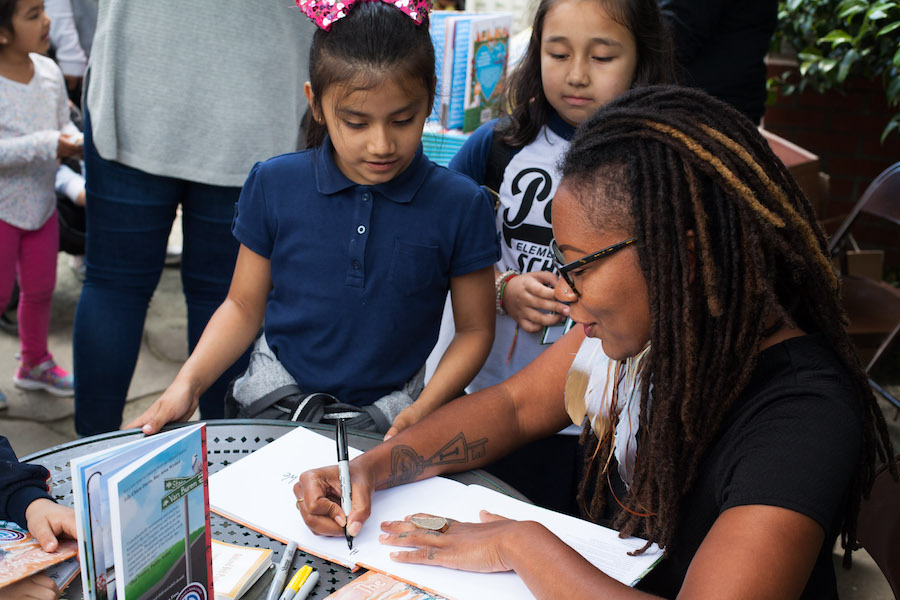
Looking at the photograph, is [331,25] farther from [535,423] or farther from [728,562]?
[728,562]

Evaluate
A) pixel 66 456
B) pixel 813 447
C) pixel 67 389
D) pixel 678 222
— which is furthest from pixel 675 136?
pixel 67 389

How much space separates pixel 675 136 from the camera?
3.89 feet

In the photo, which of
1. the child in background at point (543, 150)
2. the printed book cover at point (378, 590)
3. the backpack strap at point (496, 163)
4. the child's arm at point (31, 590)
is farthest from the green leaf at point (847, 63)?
the child's arm at point (31, 590)

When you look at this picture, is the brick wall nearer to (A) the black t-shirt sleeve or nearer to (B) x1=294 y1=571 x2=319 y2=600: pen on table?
(A) the black t-shirt sleeve

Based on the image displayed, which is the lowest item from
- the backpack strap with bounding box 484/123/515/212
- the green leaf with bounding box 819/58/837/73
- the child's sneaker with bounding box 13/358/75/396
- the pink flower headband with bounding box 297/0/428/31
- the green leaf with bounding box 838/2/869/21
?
the child's sneaker with bounding box 13/358/75/396

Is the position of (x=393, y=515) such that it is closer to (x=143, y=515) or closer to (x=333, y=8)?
(x=143, y=515)

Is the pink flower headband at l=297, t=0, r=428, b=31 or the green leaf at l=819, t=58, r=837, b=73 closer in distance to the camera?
the pink flower headband at l=297, t=0, r=428, b=31

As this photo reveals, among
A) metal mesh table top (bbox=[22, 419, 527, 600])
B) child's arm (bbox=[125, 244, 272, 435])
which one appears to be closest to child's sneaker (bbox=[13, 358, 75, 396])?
child's arm (bbox=[125, 244, 272, 435])

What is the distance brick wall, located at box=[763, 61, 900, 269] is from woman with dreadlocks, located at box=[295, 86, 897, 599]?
3.90 meters

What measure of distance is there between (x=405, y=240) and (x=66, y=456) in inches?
29.6

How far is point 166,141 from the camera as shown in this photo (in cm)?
223

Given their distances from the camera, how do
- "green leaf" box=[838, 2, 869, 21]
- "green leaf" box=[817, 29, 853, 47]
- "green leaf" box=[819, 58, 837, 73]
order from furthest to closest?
"green leaf" box=[819, 58, 837, 73] → "green leaf" box=[817, 29, 853, 47] → "green leaf" box=[838, 2, 869, 21]

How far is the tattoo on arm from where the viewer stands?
1427 mm

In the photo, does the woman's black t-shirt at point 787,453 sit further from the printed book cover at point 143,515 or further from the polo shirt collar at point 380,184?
the polo shirt collar at point 380,184
